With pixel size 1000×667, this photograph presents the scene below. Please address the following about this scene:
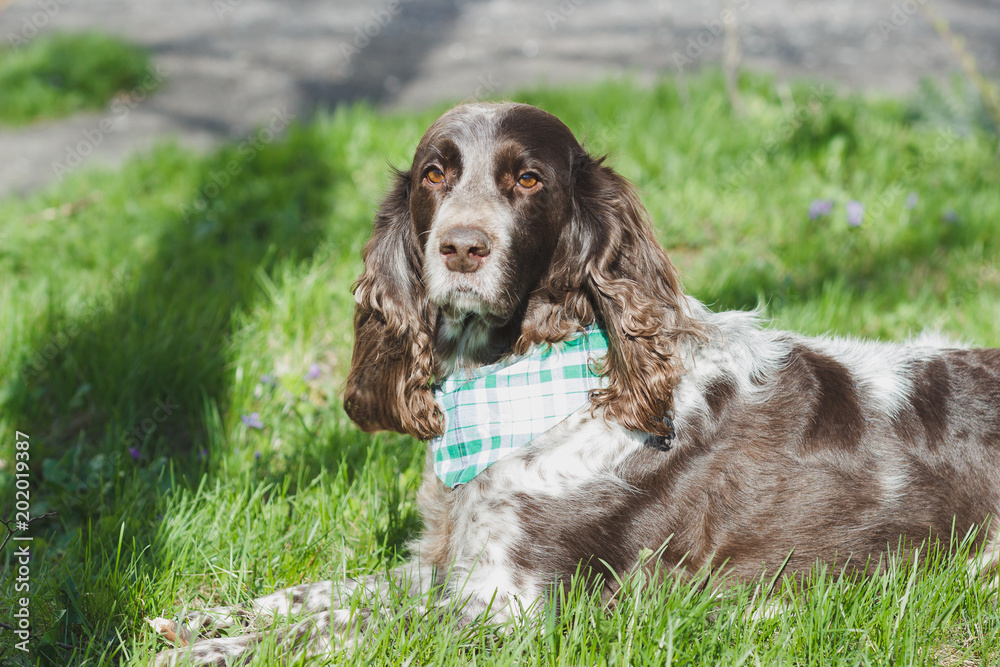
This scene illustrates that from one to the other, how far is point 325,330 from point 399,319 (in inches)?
57.4

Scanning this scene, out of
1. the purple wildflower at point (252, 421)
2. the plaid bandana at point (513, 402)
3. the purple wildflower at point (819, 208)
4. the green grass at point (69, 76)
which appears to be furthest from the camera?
the green grass at point (69, 76)

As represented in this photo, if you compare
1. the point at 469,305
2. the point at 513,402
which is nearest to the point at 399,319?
the point at 469,305

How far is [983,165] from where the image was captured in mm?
5590

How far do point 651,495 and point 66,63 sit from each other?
7.79 m

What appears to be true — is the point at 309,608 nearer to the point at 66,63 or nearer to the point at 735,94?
the point at 735,94

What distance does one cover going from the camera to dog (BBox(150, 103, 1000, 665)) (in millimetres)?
2406

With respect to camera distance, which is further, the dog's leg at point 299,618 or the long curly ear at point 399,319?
the long curly ear at point 399,319

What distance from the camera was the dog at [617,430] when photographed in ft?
7.89

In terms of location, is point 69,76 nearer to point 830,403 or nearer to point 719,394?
point 719,394

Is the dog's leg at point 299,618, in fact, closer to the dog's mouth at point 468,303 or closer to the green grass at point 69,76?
the dog's mouth at point 468,303

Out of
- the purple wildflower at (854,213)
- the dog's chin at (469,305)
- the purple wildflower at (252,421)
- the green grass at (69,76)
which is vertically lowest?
the purple wildflower at (252,421)

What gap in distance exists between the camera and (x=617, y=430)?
8.30 feet

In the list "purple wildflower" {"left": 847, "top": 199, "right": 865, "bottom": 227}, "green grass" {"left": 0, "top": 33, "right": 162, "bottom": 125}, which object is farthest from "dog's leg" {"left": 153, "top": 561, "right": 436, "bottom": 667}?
"green grass" {"left": 0, "top": 33, "right": 162, "bottom": 125}

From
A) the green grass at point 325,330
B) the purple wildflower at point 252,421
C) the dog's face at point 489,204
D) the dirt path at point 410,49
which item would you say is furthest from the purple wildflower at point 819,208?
the purple wildflower at point 252,421
